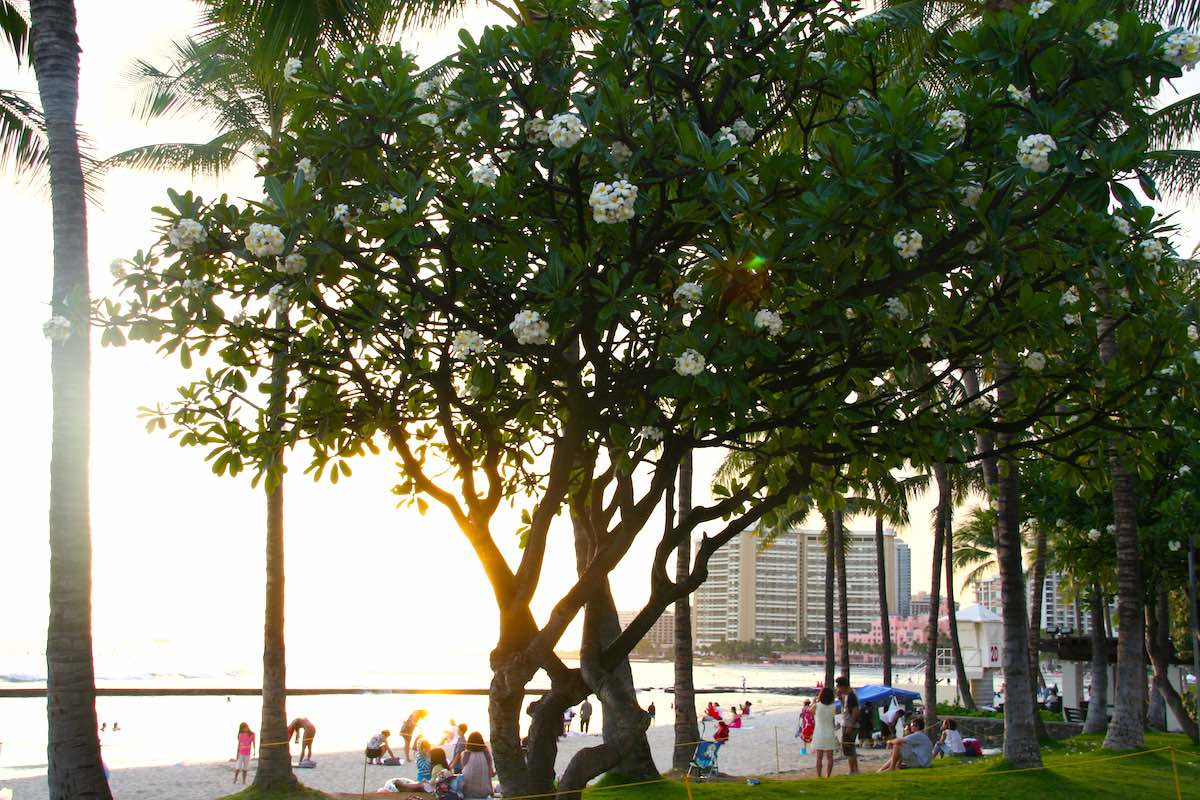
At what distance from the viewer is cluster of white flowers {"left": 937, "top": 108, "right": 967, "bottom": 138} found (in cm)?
659

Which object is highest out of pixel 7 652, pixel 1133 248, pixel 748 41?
pixel 748 41

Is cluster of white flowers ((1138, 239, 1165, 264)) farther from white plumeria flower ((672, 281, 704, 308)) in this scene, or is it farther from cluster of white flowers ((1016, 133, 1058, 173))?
white plumeria flower ((672, 281, 704, 308))

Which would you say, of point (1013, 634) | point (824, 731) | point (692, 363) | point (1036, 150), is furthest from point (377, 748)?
point (1036, 150)

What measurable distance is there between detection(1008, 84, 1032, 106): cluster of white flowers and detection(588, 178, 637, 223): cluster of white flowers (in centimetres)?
240

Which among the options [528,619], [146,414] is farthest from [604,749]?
[146,414]

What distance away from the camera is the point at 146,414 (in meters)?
8.66

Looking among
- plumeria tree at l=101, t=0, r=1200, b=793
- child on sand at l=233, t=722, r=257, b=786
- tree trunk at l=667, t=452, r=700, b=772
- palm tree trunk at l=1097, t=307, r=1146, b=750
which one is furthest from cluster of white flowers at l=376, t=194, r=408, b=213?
child on sand at l=233, t=722, r=257, b=786

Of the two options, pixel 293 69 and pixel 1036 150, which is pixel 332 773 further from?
pixel 1036 150

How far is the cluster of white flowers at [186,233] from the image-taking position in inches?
275

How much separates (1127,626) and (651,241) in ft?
46.3

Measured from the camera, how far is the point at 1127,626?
58.1 feet

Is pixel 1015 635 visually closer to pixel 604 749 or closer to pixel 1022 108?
pixel 604 749

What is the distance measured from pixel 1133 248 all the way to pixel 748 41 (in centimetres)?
295

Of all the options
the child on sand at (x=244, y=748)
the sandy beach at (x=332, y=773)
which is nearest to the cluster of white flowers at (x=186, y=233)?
the sandy beach at (x=332, y=773)
